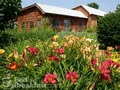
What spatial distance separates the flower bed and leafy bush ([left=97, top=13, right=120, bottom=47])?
15.5 meters

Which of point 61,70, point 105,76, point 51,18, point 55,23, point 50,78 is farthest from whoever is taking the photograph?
point 55,23

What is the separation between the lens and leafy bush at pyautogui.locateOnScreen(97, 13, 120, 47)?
20.1 meters

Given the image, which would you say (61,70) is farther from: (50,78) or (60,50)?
(60,50)

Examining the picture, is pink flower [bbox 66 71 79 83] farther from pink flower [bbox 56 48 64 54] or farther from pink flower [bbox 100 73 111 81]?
pink flower [bbox 56 48 64 54]

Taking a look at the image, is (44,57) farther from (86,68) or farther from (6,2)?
(6,2)

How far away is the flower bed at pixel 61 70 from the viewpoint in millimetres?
4172

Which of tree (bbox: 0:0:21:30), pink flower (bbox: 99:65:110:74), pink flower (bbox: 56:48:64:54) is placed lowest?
pink flower (bbox: 99:65:110:74)

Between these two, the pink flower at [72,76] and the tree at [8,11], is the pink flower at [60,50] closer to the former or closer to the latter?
the pink flower at [72,76]

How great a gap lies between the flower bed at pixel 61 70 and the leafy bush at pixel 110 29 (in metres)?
15.5

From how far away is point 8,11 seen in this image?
12.3 meters

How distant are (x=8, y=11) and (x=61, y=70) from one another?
8.46m

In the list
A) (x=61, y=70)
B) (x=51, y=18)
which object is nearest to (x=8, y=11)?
(x=61, y=70)

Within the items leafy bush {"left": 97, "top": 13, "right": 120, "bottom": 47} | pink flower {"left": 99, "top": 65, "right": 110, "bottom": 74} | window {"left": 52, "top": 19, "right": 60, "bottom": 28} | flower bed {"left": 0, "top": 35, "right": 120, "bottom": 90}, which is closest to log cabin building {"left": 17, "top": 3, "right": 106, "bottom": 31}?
window {"left": 52, "top": 19, "right": 60, "bottom": 28}

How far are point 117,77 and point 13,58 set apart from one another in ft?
5.43
